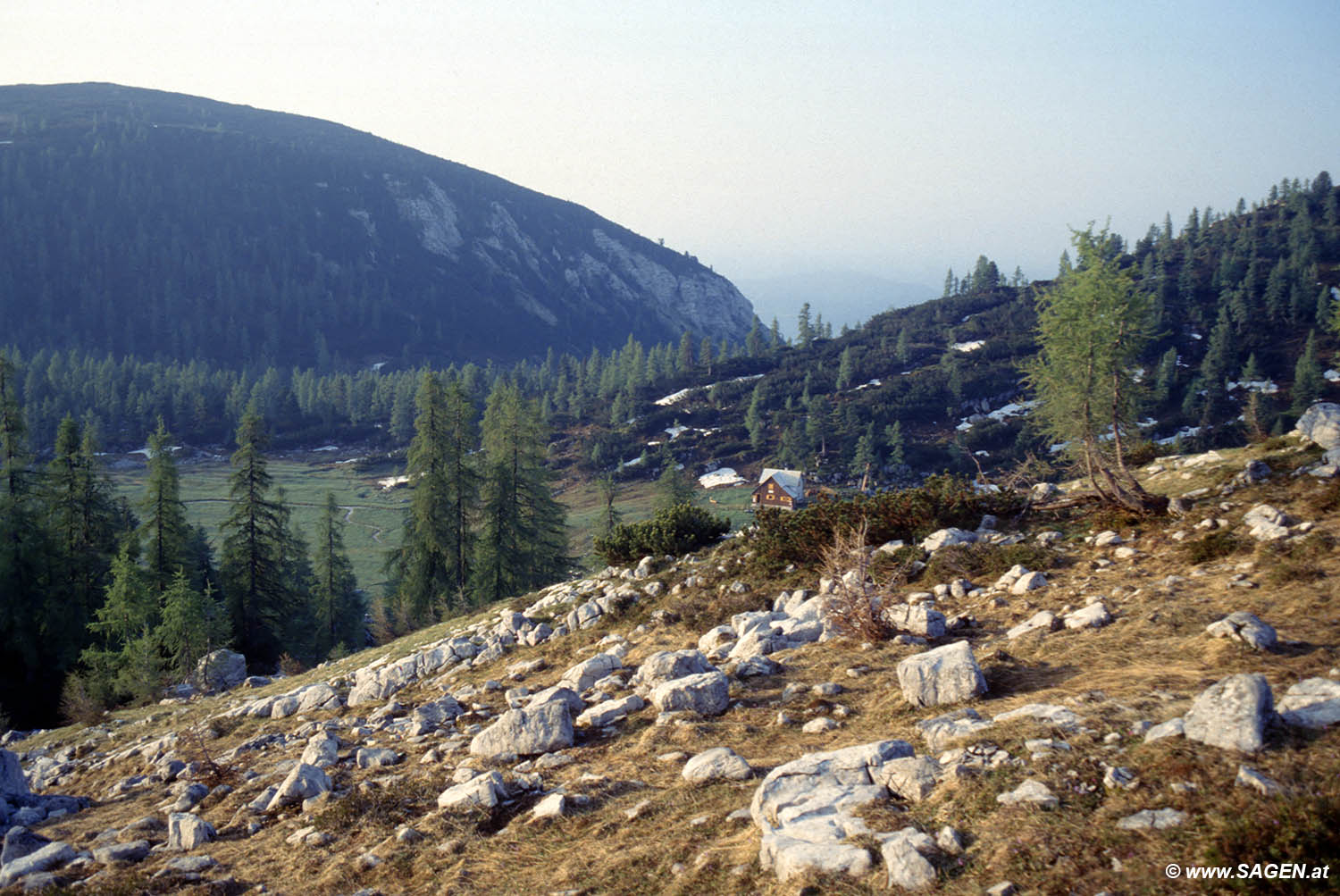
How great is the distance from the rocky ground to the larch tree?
169 centimetres

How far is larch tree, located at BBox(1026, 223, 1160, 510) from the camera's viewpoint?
45.0 feet

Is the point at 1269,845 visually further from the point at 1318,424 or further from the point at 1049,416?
the point at 1049,416

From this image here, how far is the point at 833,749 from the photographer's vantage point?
689cm

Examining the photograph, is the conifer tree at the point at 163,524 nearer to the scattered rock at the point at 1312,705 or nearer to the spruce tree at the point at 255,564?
the spruce tree at the point at 255,564

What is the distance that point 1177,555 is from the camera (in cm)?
1050

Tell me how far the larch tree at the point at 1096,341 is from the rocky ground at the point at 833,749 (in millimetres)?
1690

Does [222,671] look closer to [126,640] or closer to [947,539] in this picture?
[126,640]

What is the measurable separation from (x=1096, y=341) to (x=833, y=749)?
1070 centimetres

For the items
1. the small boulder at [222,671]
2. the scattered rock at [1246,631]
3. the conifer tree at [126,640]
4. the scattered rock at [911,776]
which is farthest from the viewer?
the small boulder at [222,671]

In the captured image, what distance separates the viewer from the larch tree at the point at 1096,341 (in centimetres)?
1370

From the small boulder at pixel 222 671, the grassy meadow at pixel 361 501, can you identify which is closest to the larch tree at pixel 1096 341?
the small boulder at pixel 222 671

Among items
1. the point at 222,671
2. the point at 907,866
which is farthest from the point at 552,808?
the point at 222,671

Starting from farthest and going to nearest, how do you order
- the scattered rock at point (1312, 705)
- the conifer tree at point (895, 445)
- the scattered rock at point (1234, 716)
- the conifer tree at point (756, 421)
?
the conifer tree at point (756, 421)
the conifer tree at point (895, 445)
the scattered rock at point (1312, 705)
the scattered rock at point (1234, 716)

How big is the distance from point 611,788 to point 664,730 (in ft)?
4.14
